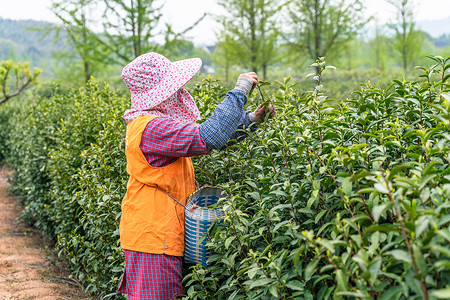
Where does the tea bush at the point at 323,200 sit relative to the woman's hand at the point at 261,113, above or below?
below

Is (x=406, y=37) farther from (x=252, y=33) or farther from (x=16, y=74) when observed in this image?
(x=16, y=74)

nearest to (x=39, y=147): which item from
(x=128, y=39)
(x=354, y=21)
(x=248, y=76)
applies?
(x=248, y=76)

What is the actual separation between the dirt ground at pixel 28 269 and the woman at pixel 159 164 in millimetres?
1577

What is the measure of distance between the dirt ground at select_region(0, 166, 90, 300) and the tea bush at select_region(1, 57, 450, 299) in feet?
0.82

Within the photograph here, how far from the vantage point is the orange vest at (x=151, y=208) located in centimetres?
224

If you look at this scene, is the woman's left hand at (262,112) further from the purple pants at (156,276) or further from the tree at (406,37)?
the tree at (406,37)

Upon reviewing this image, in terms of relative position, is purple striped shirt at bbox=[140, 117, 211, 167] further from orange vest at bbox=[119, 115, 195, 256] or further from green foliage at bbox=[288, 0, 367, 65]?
green foliage at bbox=[288, 0, 367, 65]

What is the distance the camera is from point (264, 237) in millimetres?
1845

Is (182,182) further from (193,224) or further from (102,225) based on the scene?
(102,225)

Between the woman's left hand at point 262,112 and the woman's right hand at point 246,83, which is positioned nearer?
the woman's right hand at point 246,83

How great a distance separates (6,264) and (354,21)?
37.7ft

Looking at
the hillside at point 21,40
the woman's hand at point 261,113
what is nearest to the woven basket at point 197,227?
the woman's hand at point 261,113

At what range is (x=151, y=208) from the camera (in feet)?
7.40

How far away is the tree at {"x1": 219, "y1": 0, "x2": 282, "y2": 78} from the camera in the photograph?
509 inches
